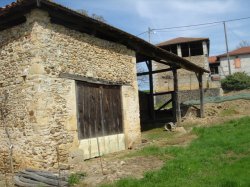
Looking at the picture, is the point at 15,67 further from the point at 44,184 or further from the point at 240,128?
the point at 240,128

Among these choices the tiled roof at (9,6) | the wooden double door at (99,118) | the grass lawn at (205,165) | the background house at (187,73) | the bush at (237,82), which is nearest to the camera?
the grass lawn at (205,165)

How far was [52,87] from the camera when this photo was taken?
29.2ft

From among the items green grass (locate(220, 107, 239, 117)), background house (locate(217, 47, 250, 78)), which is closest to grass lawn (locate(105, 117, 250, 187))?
green grass (locate(220, 107, 239, 117))

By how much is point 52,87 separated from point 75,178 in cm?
266

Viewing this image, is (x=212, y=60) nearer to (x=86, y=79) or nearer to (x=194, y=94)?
(x=194, y=94)

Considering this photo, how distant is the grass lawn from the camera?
6.71 m

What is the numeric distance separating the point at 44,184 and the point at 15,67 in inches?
132

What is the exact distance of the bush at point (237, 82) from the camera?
108 feet

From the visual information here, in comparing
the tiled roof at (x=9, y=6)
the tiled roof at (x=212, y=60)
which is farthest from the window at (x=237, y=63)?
the tiled roof at (x=9, y=6)

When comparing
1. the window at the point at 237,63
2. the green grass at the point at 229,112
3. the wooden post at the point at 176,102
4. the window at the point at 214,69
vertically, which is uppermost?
the window at the point at 237,63

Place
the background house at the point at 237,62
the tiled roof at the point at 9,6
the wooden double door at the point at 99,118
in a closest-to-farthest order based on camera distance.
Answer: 1. the tiled roof at the point at 9,6
2. the wooden double door at the point at 99,118
3. the background house at the point at 237,62

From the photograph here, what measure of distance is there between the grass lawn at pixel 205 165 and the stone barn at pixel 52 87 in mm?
1931

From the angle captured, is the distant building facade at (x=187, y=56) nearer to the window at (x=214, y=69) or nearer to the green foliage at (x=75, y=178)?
the window at (x=214, y=69)

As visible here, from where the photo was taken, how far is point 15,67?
9.09m
